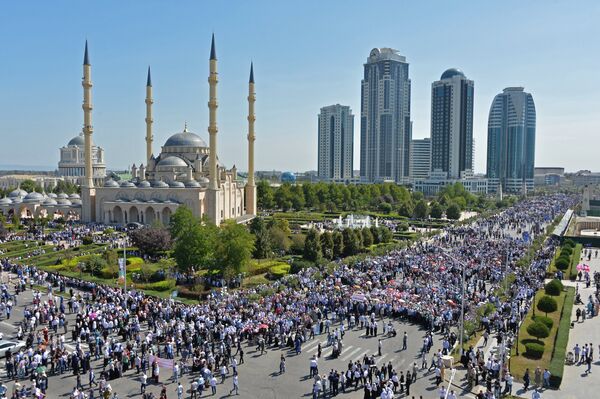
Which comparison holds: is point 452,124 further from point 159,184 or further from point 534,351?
point 534,351

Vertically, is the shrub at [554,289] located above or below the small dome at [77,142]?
below

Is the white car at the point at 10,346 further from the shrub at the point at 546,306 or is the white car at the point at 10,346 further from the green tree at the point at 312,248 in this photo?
the shrub at the point at 546,306

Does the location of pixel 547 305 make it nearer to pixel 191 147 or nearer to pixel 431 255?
pixel 431 255

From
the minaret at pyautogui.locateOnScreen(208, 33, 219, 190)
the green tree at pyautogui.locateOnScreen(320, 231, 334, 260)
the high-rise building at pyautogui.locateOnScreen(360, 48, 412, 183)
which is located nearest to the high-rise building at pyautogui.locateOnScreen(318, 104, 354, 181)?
the high-rise building at pyautogui.locateOnScreen(360, 48, 412, 183)

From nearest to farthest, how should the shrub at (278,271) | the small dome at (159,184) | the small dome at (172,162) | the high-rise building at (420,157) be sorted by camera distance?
1. the shrub at (278,271)
2. the small dome at (159,184)
3. the small dome at (172,162)
4. the high-rise building at (420,157)

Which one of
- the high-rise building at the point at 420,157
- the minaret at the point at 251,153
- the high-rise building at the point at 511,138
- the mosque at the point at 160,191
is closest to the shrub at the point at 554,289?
the mosque at the point at 160,191

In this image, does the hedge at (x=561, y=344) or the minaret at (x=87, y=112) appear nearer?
the hedge at (x=561, y=344)
